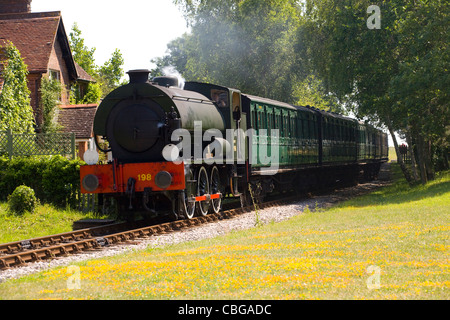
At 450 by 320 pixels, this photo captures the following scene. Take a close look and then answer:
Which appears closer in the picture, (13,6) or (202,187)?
(202,187)

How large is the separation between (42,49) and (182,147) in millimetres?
20433

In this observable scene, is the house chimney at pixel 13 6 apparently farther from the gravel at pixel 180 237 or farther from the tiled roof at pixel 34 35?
the gravel at pixel 180 237

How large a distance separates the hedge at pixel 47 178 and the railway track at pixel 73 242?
3385 millimetres

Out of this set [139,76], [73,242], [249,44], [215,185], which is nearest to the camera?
[73,242]

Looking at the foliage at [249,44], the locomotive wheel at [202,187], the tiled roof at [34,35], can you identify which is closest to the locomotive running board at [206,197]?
the locomotive wheel at [202,187]

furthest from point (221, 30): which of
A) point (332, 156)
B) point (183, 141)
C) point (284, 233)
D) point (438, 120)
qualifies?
point (284, 233)

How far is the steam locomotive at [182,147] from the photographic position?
1507 centimetres

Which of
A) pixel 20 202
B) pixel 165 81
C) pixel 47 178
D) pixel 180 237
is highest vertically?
pixel 165 81

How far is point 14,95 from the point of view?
1122 inches

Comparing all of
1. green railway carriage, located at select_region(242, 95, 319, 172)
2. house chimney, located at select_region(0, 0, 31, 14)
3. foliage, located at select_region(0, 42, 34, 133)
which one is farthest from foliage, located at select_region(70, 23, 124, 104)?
green railway carriage, located at select_region(242, 95, 319, 172)

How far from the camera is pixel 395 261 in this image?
8781 millimetres

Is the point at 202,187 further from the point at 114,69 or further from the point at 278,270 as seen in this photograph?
the point at 114,69

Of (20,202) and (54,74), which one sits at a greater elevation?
(54,74)

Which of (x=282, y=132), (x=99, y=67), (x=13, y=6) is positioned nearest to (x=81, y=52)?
(x=99, y=67)
